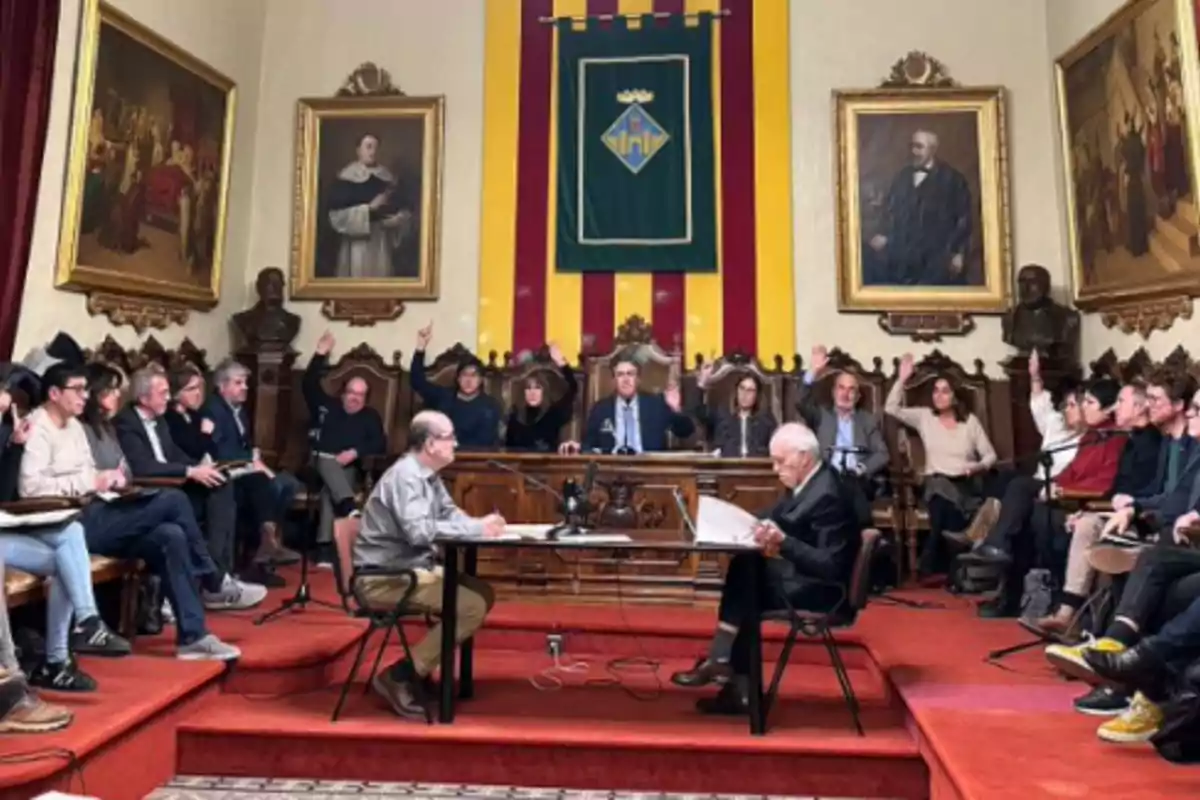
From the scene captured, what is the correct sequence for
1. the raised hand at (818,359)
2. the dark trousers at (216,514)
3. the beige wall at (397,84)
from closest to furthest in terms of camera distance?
the dark trousers at (216,514) < the raised hand at (818,359) < the beige wall at (397,84)

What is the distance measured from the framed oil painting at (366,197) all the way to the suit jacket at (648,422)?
2054 millimetres

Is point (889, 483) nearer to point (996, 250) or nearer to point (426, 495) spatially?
point (996, 250)

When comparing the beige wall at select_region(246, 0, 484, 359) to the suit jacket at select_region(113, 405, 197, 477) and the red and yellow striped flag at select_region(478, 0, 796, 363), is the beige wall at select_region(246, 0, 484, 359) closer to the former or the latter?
the red and yellow striped flag at select_region(478, 0, 796, 363)

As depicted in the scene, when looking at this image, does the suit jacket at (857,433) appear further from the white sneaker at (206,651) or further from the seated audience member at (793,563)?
the white sneaker at (206,651)

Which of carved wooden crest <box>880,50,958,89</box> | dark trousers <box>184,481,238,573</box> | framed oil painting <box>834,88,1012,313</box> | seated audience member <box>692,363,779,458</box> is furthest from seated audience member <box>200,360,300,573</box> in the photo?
carved wooden crest <box>880,50,958,89</box>

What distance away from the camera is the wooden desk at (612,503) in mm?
5969

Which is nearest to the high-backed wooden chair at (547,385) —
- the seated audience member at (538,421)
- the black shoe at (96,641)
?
the seated audience member at (538,421)

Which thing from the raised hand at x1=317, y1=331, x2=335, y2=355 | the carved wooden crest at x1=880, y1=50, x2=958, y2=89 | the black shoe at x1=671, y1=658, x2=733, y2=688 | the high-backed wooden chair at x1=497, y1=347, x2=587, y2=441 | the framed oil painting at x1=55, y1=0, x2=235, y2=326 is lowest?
the black shoe at x1=671, y1=658, x2=733, y2=688

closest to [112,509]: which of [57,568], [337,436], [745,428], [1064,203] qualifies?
[57,568]

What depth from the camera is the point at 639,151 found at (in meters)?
8.09

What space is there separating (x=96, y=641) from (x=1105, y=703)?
13.8ft

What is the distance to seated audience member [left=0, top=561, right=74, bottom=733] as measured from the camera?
3227 mm

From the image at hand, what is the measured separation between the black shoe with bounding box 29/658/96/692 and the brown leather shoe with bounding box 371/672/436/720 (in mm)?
1122

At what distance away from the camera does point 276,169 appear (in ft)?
27.7
